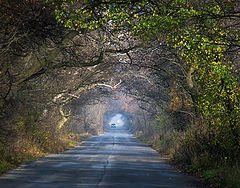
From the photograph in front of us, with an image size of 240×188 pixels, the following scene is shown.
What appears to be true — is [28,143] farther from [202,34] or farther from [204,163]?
[202,34]

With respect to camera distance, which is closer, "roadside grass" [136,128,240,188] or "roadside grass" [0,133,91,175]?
"roadside grass" [136,128,240,188]

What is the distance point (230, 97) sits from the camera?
42.0 feet

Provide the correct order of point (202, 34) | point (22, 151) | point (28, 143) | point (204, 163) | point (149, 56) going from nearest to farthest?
point (202, 34)
point (204, 163)
point (22, 151)
point (28, 143)
point (149, 56)

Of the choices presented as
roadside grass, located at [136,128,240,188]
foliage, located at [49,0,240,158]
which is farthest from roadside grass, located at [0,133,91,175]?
roadside grass, located at [136,128,240,188]

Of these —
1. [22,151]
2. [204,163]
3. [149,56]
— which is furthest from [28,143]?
[204,163]

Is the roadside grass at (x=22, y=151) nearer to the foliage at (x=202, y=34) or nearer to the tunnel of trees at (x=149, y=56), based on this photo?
the tunnel of trees at (x=149, y=56)

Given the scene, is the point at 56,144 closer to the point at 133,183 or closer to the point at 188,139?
the point at 188,139

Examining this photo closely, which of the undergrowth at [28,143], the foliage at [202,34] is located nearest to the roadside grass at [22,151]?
the undergrowth at [28,143]

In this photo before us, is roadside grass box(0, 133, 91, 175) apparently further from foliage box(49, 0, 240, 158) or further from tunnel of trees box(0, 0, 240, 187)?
foliage box(49, 0, 240, 158)

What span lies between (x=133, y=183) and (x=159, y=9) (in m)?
5.63

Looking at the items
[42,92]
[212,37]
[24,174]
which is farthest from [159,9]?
[42,92]

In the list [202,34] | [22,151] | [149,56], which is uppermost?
[149,56]

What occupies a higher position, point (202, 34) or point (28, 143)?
point (202, 34)

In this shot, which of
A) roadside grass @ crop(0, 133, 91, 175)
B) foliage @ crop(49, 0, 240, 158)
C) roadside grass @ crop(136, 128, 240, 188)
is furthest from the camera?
roadside grass @ crop(0, 133, 91, 175)
